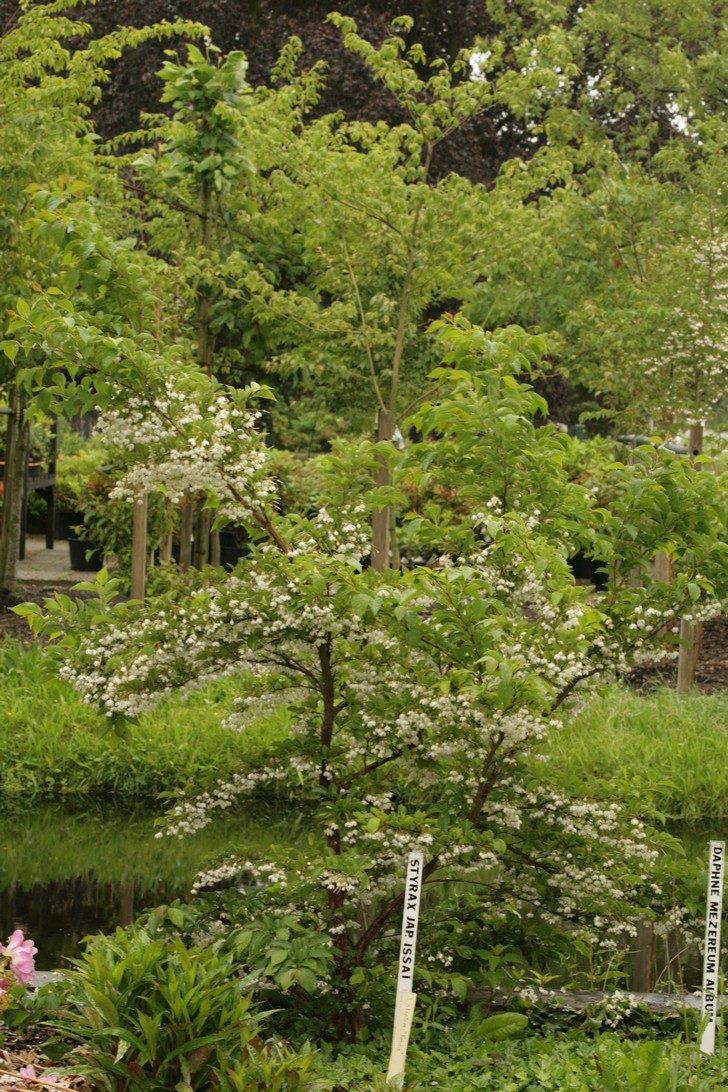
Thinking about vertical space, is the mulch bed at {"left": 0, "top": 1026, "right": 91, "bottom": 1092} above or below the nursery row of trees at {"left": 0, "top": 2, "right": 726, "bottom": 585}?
below

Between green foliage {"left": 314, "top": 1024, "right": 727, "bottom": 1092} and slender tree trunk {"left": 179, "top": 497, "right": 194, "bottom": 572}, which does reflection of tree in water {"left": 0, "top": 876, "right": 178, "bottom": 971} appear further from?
slender tree trunk {"left": 179, "top": 497, "right": 194, "bottom": 572}

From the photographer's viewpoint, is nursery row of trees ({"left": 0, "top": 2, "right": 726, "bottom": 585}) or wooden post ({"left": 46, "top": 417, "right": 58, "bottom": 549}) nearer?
nursery row of trees ({"left": 0, "top": 2, "right": 726, "bottom": 585})

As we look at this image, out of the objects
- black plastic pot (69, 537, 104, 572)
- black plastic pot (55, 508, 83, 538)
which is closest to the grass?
black plastic pot (69, 537, 104, 572)

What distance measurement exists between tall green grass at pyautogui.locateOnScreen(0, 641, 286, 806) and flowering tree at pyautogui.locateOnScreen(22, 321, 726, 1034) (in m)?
3.44

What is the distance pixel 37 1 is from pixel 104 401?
15.7 meters

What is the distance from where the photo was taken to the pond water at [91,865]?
6.27 meters

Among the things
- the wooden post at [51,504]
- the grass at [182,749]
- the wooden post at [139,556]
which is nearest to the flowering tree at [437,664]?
the grass at [182,749]

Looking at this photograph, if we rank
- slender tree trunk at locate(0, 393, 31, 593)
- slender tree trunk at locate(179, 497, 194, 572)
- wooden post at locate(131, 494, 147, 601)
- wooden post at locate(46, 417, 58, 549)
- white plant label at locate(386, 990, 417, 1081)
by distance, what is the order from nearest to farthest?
white plant label at locate(386, 990, 417, 1081) → slender tree trunk at locate(179, 497, 194, 572) → wooden post at locate(131, 494, 147, 601) → slender tree trunk at locate(0, 393, 31, 593) → wooden post at locate(46, 417, 58, 549)

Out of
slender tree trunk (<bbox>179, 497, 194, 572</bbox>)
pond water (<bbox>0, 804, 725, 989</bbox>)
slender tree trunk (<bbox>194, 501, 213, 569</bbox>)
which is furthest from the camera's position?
slender tree trunk (<bbox>194, 501, 213, 569</bbox>)

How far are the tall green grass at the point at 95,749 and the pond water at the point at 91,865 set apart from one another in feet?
0.79

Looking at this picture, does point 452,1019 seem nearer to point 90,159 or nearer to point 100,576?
point 100,576

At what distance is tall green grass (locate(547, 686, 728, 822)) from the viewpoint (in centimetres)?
831

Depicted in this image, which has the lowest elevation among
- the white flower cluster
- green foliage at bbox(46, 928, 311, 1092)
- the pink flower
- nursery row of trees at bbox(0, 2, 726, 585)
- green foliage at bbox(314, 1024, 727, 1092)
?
green foliage at bbox(314, 1024, 727, 1092)

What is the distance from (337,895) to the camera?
457 cm
